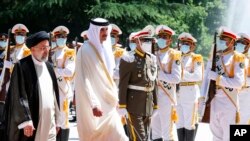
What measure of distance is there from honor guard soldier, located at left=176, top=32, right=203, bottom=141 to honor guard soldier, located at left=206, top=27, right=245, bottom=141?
273cm

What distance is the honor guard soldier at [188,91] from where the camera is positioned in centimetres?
1347

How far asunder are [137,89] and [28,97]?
2.31m

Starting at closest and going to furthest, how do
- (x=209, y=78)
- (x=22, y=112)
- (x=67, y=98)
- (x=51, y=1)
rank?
(x=22, y=112)
(x=209, y=78)
(x=67, y=98)
(x=51, y=1)

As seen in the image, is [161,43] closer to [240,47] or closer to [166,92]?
[166,92]

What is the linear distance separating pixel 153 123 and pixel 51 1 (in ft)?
40.1

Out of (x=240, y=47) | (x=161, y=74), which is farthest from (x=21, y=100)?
(x=240, y=47)

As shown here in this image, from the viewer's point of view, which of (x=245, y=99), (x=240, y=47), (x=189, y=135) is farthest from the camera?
(x=189, y=135)

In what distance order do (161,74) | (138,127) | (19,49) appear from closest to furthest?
(138,127) → (161,74) → (19,49)

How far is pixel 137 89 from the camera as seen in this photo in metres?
9.93

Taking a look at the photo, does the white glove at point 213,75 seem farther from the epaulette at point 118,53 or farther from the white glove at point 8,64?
the white glove at point 8,64

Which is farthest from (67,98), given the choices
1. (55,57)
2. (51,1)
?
(51,1)

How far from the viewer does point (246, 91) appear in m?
12.7

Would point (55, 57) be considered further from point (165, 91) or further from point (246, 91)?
point (246, 91)

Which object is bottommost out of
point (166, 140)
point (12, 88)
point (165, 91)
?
point (166, 140)
